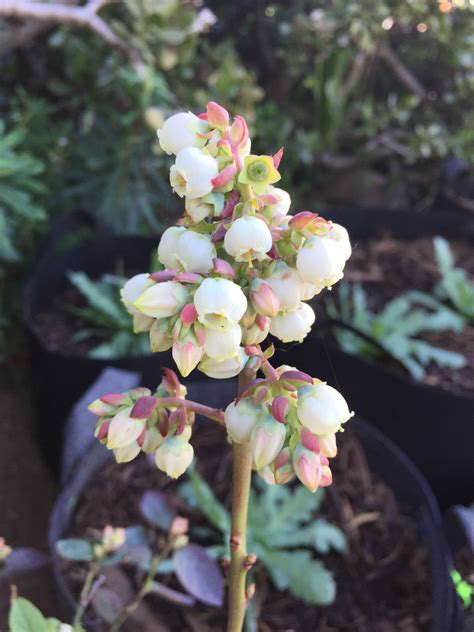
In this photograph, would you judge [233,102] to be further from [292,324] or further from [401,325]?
[292,324]

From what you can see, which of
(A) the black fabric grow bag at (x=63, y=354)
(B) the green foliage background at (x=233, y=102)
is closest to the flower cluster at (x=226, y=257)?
(A) the black fabric grow bag at (x=63, y=354)

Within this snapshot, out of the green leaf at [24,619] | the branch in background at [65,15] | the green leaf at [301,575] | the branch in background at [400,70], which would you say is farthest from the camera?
the branch in background at [400,70]

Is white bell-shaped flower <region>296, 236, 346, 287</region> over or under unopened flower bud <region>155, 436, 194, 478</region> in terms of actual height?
over

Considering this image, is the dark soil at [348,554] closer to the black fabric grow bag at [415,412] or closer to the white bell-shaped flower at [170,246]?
the black fabric grow bag at [415,412]

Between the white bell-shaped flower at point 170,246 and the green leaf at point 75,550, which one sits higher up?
the white bell-shaped flower at point 170,246

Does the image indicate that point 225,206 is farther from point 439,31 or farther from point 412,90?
point 412,90

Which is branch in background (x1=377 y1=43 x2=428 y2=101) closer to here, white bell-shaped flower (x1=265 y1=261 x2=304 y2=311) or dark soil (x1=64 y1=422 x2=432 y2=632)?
dark soil (x1=64 y1=422 x2=432 y2=632)

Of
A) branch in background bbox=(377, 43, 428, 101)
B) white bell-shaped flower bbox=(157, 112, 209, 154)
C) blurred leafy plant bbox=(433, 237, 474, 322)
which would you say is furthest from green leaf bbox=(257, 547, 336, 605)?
branch in background bbox=(377, 43, 428, 101)

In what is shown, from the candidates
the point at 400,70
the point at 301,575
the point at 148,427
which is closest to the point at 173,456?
the point at 148,427
